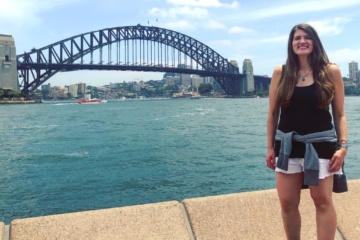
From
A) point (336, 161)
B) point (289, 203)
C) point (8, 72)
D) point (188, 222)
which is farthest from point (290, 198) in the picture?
point (8, 72)

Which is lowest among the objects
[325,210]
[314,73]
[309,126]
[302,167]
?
[325,210]

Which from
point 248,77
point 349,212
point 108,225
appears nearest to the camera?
point 108,225

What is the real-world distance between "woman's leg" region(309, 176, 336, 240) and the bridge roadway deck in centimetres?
28

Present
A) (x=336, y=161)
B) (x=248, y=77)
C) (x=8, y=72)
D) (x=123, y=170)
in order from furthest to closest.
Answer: (x=248, y=77)
(x=8, y=72)
(x=123, y=170)
(x=336, y=161)

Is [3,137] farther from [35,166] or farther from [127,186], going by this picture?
[127,186]

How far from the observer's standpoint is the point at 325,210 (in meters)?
1.77

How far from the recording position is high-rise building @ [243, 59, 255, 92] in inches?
3236

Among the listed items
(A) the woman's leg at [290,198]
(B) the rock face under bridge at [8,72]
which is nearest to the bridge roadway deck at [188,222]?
(A) the woman's leg at [290,198]

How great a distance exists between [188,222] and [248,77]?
8245cm

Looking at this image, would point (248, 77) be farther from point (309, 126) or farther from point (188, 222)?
point (309, 126)

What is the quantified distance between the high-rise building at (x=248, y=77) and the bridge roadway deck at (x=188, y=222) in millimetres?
80893

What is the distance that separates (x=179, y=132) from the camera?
16797mm

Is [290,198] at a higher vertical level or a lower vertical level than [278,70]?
lower

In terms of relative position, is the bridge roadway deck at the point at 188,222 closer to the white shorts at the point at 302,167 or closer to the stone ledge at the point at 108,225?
the stone ledge at the point at 108,225
